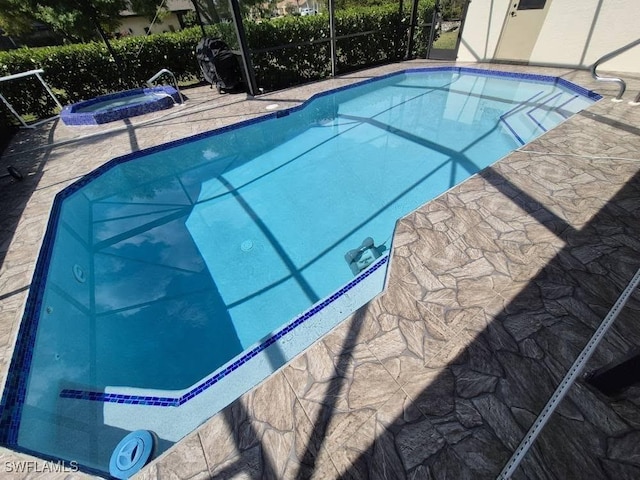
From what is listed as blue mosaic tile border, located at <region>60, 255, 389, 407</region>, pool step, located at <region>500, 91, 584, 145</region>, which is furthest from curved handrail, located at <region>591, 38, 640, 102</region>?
blue mosaic tile border, located at <region>60, 255, 389, 407</region>

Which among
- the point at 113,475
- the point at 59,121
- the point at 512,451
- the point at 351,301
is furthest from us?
the point at 59,121

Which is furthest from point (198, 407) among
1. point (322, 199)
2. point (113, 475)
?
point (322, 199)

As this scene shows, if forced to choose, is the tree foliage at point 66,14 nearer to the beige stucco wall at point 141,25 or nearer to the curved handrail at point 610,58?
the beige stucco wall at point 141,25

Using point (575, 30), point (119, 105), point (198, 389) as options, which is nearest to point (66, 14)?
point (119, 105)

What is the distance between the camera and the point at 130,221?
4.66 meters

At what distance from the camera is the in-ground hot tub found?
22.4ft

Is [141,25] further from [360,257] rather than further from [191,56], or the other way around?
[360,257]

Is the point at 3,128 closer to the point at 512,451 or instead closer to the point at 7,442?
the point at 7,442

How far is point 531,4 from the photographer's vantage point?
756cm

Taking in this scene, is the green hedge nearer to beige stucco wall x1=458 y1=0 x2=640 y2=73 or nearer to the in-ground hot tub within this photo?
the in-ground hot tub

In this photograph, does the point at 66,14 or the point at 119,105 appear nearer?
the point at 119,105

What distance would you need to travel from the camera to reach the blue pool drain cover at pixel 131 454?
1.67 metres

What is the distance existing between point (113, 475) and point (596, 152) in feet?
19.0

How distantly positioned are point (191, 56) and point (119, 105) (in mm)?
2796
